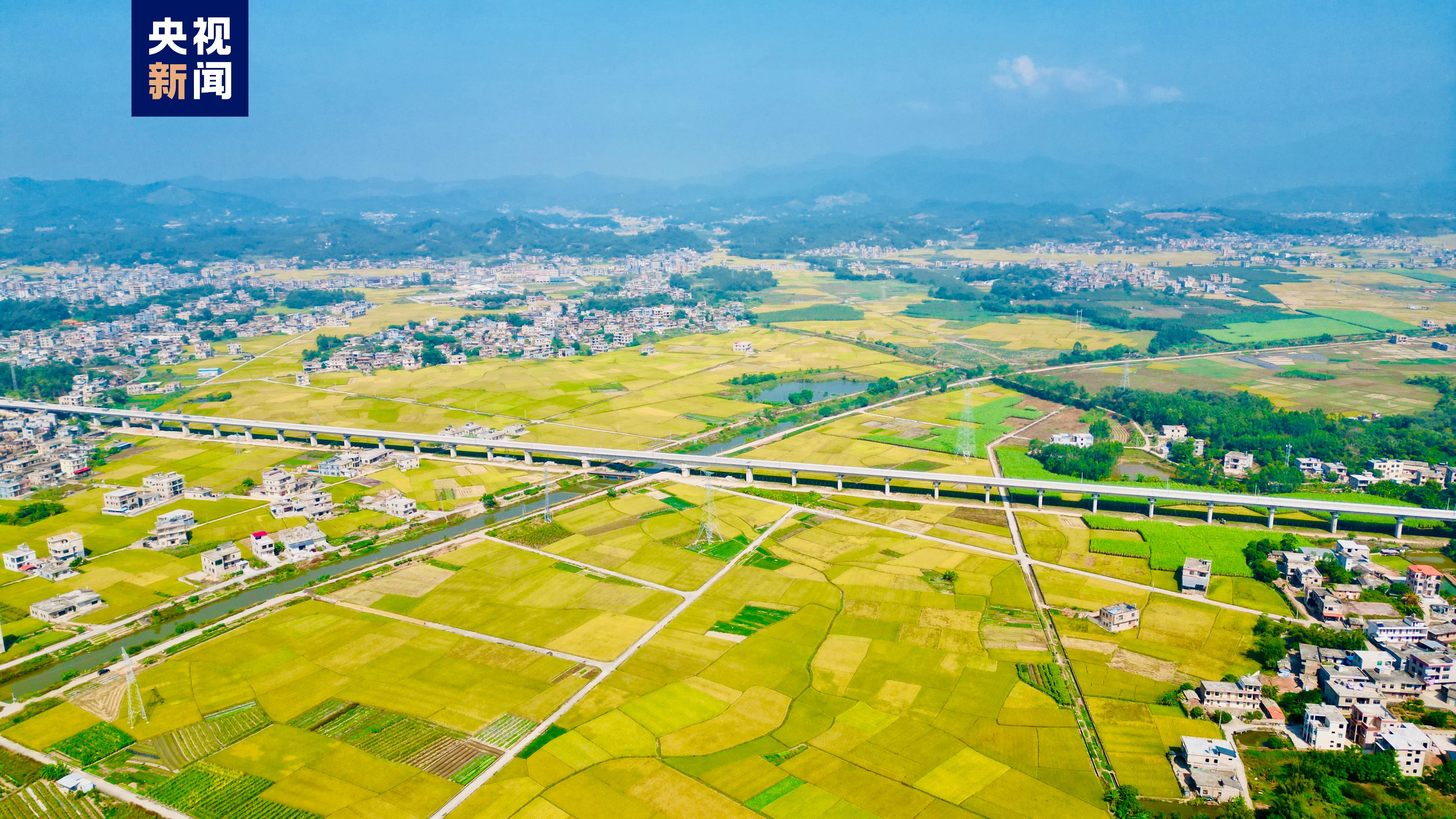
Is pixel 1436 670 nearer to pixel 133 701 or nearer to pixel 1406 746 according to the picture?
pixel 1406 746

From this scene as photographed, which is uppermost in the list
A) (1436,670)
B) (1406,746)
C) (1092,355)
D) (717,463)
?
(1092,355)

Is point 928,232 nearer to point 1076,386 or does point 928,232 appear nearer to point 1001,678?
point 1076,386

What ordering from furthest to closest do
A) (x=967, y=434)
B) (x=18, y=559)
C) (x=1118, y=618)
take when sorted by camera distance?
(x=967, y=434)
(x=18, y=559)
(x=1118, y=618)

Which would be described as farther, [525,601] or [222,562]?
[222,562]

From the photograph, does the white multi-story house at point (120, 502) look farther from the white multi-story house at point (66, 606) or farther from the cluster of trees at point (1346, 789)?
the cluster of trees at point (1346, 789)

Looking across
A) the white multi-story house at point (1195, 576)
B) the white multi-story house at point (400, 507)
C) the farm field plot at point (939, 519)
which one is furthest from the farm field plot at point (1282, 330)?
the white multi-story house at point (400, 507)

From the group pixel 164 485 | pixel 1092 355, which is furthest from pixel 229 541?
pixel 1092 355
